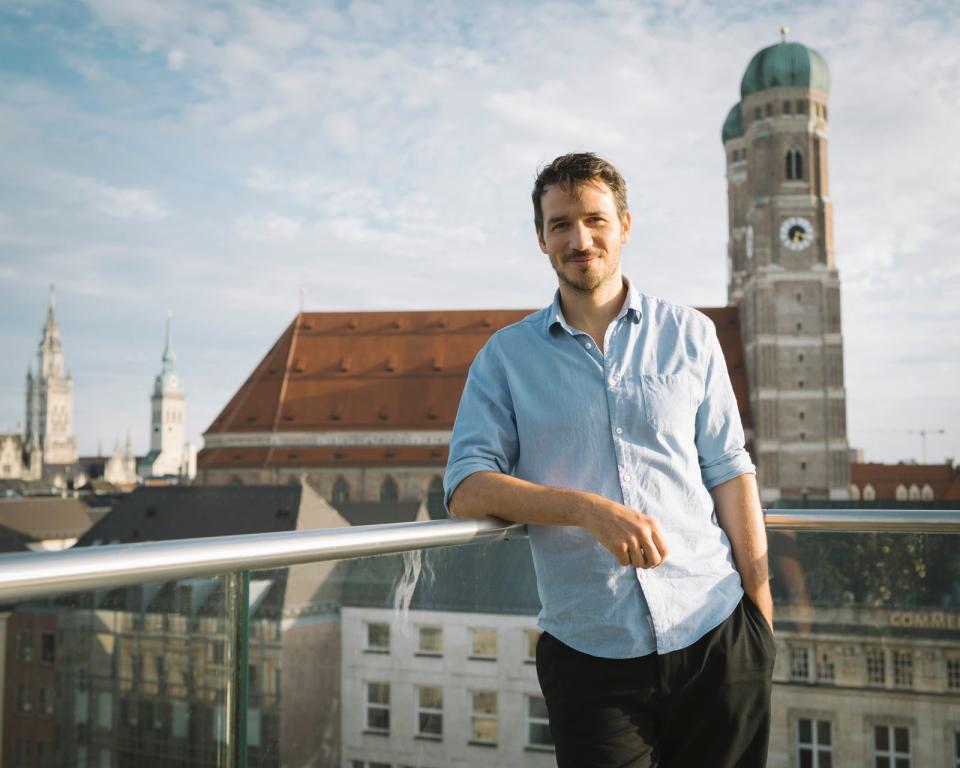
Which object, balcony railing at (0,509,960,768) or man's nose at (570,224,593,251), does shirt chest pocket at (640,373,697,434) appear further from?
balcony railing at (0,509,960,768)

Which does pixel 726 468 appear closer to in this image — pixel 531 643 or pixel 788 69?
pixel 531 643

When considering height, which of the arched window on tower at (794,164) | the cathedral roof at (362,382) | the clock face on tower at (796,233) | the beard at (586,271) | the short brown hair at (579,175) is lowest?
the beard at (586,271)

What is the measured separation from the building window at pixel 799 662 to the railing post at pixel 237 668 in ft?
5.32

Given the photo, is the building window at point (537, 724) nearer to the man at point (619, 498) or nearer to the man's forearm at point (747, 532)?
the man at point (619, 498)

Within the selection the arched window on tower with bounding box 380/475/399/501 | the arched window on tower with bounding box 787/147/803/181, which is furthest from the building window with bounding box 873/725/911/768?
the arched window on tower with bounding box 787/147/803/181

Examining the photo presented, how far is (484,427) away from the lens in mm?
2373

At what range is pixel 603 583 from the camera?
2.16 metres

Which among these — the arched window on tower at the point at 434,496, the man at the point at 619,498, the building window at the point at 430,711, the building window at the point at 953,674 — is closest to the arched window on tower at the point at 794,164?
the arched window on tower at the point at 434,496

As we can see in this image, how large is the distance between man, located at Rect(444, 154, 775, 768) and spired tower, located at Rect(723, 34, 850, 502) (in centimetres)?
3936

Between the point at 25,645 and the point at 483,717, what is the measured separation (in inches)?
50.9

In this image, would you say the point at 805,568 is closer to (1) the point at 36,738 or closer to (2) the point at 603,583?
(2) the point at 603,583

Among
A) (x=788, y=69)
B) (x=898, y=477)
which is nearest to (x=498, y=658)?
(x=788, y=69)

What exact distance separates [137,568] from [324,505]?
3460cm

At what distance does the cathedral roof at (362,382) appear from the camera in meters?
44.3
